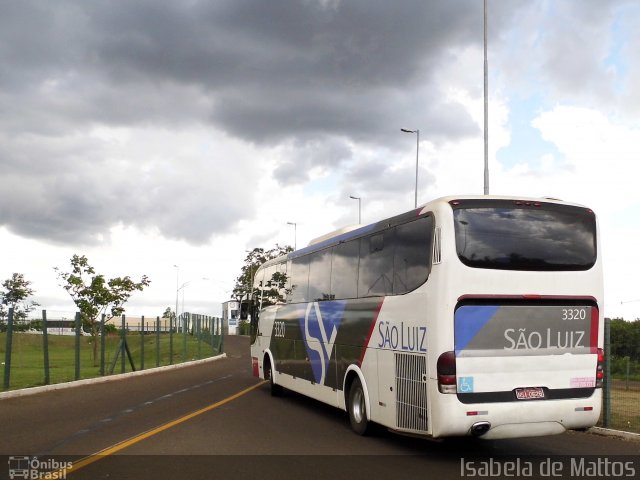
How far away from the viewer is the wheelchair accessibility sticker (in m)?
9.13

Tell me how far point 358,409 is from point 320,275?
3415mm

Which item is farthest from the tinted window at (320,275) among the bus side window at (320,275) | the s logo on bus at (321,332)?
the s logo on bus at (321,332)

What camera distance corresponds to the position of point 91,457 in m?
9.47

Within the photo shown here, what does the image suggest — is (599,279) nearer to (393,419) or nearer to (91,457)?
(393,419)

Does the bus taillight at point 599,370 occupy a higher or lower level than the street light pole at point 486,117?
lower

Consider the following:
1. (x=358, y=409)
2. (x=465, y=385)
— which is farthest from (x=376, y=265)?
(x=465, y=385)

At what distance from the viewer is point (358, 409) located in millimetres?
12109

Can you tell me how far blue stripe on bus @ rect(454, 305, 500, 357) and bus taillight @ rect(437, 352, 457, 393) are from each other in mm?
139

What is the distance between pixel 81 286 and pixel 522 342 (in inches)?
1182

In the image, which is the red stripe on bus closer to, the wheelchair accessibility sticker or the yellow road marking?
the wheelchair accessibility sticker

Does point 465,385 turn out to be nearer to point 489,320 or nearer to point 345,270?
point 489,320

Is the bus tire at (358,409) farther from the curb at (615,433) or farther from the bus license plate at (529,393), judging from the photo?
the curb at (615,433)

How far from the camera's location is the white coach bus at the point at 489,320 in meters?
A: 9.22

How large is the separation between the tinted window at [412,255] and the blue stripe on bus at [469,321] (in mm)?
724
